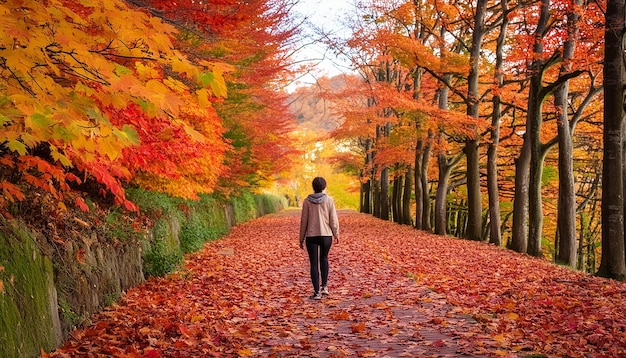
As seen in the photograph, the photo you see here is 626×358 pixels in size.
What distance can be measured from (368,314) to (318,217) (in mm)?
1835

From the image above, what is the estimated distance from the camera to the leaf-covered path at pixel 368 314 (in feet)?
17.5

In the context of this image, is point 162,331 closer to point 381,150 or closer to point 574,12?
point 574,12

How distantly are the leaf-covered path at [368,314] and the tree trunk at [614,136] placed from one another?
128 cm

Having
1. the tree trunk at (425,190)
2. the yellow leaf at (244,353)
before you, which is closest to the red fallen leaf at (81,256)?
the yellow leaf at (244,353)

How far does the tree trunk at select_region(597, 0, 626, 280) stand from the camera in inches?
377

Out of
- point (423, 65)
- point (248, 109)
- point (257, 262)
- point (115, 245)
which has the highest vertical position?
point (423, 65)

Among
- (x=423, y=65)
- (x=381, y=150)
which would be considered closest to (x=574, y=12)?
(x=423, y=65)

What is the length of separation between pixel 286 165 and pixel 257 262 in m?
20.8

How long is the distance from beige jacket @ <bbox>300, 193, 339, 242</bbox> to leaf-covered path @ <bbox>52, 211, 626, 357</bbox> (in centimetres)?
110

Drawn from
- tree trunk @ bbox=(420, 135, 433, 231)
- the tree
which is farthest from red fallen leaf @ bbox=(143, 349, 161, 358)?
tree trunk @ bbox=(420, 135, 433, 231)

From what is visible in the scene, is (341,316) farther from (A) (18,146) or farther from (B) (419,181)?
(B) (419,181)

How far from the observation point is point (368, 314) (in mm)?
7215

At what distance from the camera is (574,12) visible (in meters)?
13.2

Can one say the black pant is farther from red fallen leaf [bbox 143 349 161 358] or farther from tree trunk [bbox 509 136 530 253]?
tree trunk [bbox 509 136 530 253]
